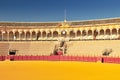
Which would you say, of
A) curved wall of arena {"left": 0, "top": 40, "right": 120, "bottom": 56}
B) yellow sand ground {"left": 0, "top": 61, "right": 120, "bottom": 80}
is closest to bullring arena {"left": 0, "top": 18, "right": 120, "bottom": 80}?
curved wall of arena {"left": 0, "top": 40, "right": 120, "bottom": 56}

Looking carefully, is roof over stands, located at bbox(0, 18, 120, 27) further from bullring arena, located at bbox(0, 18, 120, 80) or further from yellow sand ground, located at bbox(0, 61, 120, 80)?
yellow sand ground, located at bbox(0, 61, 120, 80)

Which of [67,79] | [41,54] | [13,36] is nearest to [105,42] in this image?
[41,54]

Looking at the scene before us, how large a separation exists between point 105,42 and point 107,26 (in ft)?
20.7

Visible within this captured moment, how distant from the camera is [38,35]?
180 ft

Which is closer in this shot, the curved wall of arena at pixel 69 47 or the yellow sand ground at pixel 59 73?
the yellow sand ground at pixel 59 73

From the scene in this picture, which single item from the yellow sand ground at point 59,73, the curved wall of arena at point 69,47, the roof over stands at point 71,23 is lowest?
the yellow sand ground at point 59,73

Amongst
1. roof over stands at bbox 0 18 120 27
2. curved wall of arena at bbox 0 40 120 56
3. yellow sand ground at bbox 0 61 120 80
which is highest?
roof over stands at bbox 0 18 120 27

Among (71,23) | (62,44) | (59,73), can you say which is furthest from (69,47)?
(59,73)

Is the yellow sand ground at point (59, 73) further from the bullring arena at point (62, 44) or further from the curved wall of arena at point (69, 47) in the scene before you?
the curved wall of arena at point (69, 47)

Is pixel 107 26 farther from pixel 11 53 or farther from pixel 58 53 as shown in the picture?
pixel 11 53

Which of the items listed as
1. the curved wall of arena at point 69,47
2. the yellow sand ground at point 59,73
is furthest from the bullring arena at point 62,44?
the yellow sand ground at point 59,73

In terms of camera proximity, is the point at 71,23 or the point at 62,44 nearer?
the point at 62,44

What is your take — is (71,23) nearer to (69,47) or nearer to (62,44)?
(62,44)

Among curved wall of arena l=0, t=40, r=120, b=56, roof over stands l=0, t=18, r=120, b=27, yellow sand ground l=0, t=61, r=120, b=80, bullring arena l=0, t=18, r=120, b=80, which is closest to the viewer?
yellow sand ground l=0, t=61, r=120, b=80
